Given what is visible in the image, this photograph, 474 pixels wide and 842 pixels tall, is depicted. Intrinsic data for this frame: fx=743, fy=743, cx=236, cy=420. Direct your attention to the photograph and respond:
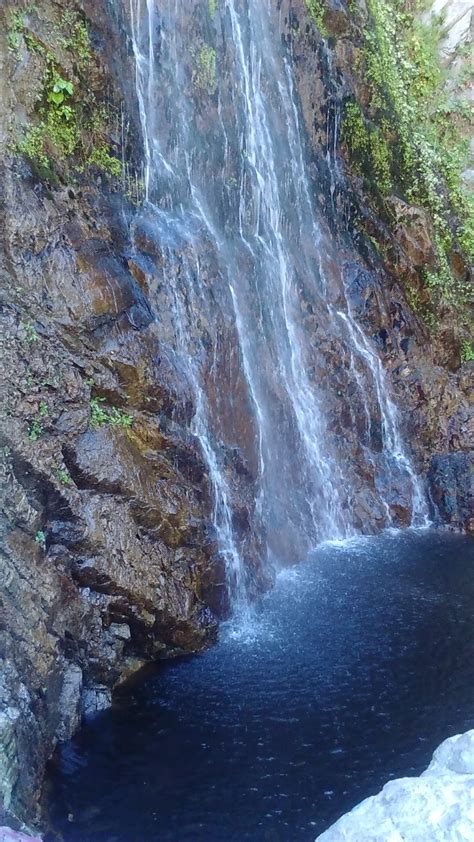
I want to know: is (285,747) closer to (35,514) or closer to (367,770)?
(367,770)

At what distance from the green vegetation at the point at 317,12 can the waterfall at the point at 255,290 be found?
1.10 metres

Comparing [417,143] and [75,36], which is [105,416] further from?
[417,143]

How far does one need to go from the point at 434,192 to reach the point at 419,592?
8.38 meters

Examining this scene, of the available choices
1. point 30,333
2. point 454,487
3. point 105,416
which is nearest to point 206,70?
point 30,333

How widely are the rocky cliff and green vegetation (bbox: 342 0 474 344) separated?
429 cm

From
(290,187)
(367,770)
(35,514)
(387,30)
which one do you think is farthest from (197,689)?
(387,30)

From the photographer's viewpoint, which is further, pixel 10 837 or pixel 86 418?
pixel 86 418

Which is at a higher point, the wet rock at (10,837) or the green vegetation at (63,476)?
the green vegetation at (63,476)

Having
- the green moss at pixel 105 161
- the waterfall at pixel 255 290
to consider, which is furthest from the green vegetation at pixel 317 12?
the green moss at pixel 105 161

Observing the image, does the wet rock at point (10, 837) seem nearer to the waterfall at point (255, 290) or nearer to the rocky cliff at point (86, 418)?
the rocky cliff at point (86, 418)

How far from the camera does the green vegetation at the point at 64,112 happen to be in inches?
350

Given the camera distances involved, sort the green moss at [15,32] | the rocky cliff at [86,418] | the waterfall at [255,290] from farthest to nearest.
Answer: the waterfall at [255,290], the green moss at [15,32], the rocky cliff at [86,418]

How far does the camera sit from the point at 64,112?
30.6 feet

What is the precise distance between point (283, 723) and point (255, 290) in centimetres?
689
